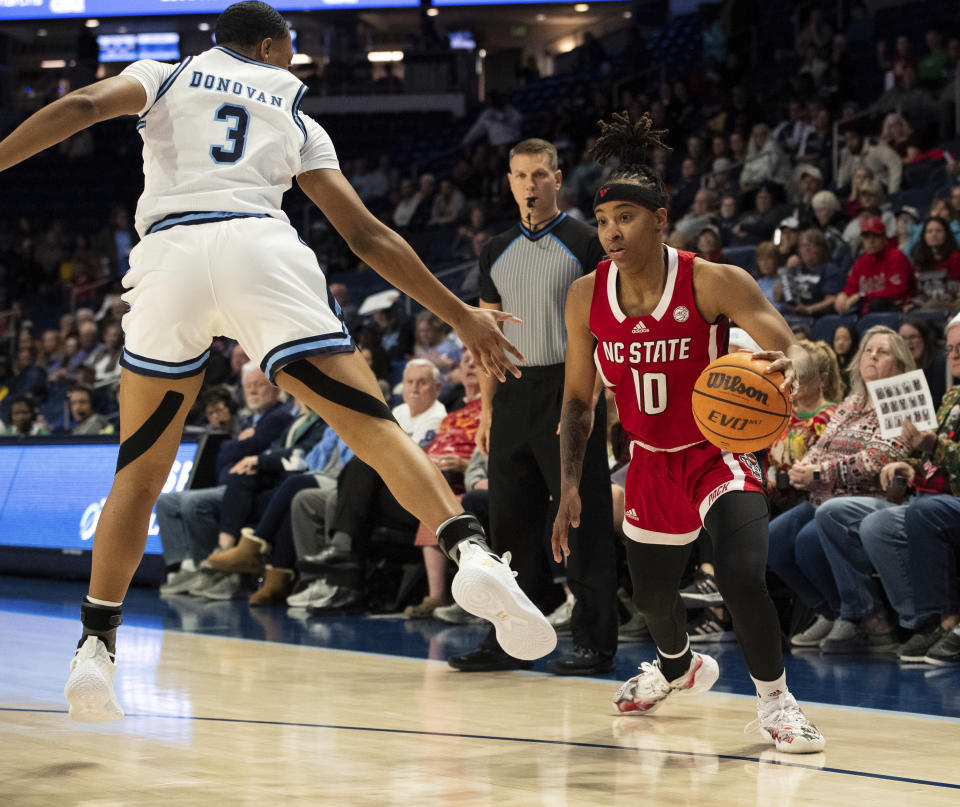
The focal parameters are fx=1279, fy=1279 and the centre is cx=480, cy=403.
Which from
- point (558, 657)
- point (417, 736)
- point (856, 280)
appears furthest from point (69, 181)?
point (417, 736)

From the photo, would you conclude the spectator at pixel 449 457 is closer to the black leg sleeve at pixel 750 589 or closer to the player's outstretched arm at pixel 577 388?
the player's outstretched arm at pixel 577 388

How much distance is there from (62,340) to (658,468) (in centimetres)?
1402

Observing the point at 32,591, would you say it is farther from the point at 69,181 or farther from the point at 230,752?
the point at 69,181

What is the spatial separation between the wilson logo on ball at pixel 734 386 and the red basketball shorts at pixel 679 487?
39 centimetres

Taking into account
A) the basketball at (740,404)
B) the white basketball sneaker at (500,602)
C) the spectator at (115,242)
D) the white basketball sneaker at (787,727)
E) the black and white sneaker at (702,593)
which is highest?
the spectator at (115,242)

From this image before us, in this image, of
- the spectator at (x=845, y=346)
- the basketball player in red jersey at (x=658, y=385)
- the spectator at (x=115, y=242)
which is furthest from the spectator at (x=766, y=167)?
the spectator at (x=115, y=242)

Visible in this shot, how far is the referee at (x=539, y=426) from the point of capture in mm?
5270

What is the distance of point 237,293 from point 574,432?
1.39m

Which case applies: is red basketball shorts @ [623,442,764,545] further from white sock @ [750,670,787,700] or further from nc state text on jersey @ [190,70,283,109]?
nc state text on jersey @ [190,70,283,109]

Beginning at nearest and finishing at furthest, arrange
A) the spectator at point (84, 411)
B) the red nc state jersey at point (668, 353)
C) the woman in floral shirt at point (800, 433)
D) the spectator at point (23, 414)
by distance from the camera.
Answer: the red nc state jersey at point (668, 353)
the woman in floral shirt at point (800, 433)
the spectator at point (84, 411)
the spectator at point (23, 414)

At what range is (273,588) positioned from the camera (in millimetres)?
8156

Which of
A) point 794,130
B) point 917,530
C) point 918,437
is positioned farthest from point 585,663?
point 794,130

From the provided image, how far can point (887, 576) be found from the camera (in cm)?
554

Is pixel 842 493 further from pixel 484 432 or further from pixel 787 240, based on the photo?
pixel 787 240
